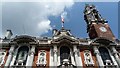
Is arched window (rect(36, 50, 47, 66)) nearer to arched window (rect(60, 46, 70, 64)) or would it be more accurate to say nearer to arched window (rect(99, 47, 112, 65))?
arched window (rect(60, 46, 70, 64))

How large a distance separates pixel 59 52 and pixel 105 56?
5.83m

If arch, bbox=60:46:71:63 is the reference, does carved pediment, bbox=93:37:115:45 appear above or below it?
above

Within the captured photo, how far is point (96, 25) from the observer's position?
106 feet

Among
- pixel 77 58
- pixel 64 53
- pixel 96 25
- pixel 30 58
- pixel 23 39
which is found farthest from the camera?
pixel 96 25

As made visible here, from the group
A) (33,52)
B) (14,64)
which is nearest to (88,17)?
(33,52)

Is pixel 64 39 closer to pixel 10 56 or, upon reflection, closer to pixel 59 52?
pixel 59 52

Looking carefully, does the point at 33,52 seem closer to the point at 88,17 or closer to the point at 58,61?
the point at 58,61

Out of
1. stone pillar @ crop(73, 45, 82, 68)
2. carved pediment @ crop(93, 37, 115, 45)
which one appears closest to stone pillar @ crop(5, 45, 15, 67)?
stone pillar @ crop(73, 45, 82, 68)

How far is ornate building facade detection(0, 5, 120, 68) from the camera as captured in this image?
2328cm

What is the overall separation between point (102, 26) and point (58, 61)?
11.8 metres

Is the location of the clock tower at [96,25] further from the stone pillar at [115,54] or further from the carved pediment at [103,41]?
the stone pillar at [115,54]

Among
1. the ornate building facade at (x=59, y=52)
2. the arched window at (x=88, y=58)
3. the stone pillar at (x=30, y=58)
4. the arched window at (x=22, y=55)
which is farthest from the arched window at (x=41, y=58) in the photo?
the arched window at (x=88, y=58)

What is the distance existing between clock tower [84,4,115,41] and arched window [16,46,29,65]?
421 inches

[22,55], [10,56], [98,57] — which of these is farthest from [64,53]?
[10,56]
